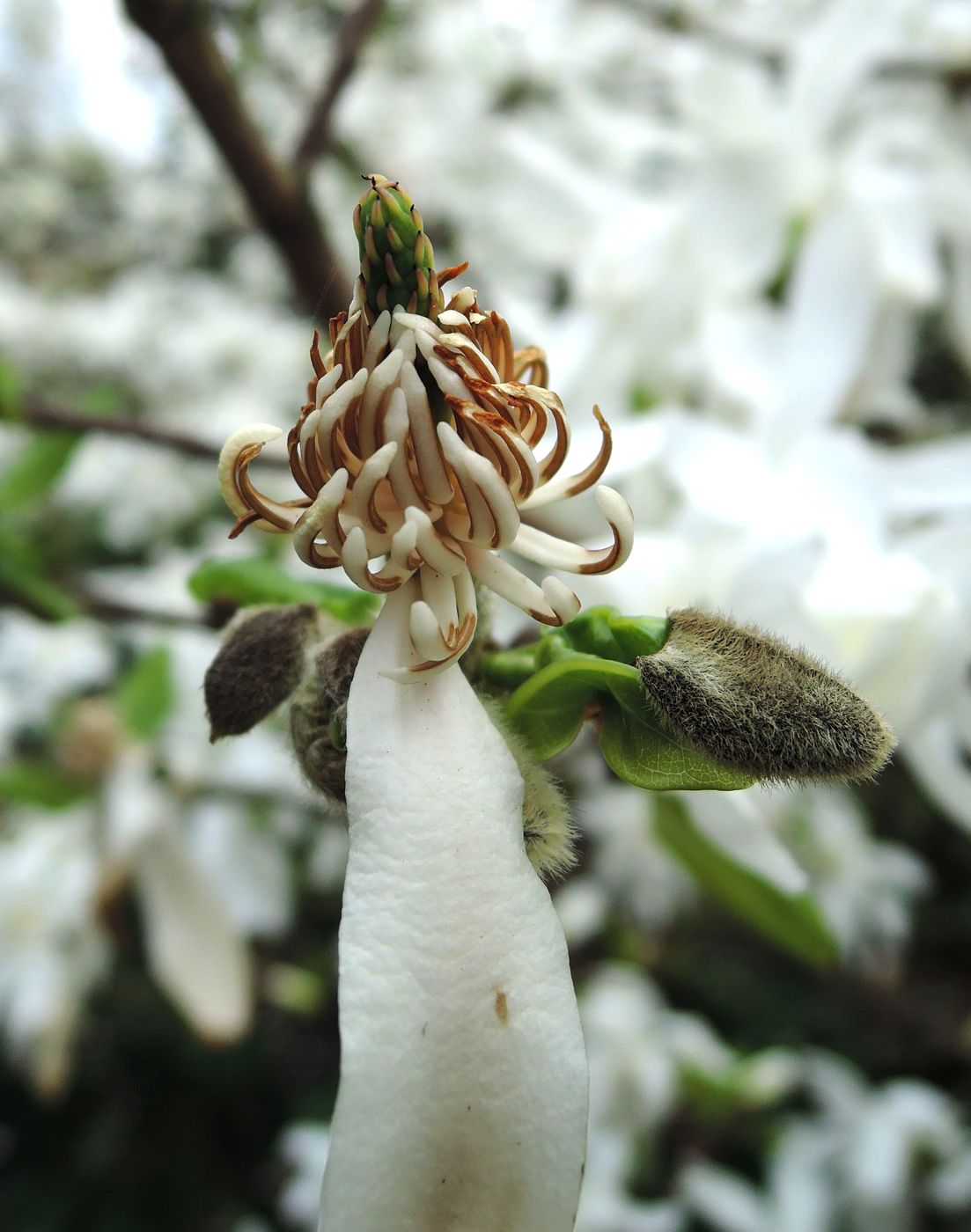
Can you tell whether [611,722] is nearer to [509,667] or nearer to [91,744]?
[509,667]

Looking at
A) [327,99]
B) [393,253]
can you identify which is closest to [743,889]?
[393,253]

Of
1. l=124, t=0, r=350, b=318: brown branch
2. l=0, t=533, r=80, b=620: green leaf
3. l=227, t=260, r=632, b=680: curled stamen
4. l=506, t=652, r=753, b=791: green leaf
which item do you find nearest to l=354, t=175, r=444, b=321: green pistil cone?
l=227, t=260, r=632, b=680: curled stamen

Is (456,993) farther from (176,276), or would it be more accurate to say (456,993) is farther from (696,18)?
(176,276)

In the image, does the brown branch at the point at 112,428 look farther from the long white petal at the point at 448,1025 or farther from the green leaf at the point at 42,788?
the long white petal at the point at 448,1025

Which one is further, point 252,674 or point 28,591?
point 28,591

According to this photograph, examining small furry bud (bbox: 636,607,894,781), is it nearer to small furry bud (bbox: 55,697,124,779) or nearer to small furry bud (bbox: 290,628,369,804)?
small furry bud (bbox: 290,628,369,804)
